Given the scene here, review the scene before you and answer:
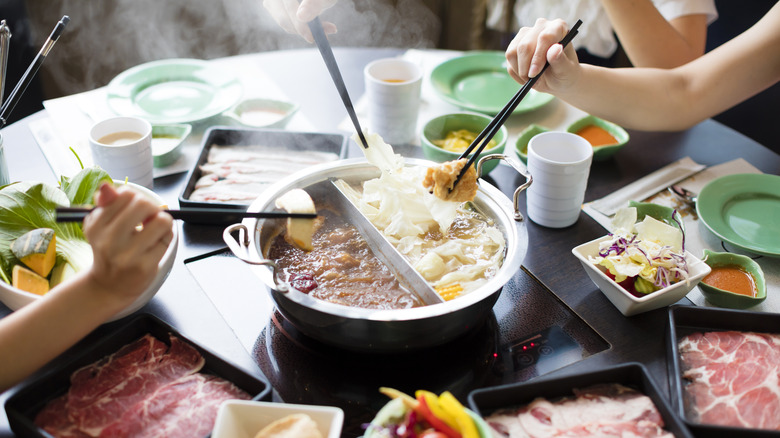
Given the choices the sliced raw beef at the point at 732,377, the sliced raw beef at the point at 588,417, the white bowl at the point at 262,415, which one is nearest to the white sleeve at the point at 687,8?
the sliced raw beef at the point at 732,377

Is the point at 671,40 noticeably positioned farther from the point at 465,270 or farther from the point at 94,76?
the point at 94,76

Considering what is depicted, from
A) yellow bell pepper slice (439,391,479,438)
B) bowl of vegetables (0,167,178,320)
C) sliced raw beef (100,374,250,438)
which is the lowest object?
sliced raw beef (100,374,250,438)

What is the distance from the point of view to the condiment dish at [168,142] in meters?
2.49

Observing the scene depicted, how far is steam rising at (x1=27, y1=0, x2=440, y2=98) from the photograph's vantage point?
475cm

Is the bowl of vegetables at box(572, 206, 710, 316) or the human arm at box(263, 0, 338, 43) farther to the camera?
the human arm at box(263, 0, 338, 43)

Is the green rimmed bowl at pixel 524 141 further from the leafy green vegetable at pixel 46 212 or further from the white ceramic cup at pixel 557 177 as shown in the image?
the leafy green vegetable at pixel 46 212

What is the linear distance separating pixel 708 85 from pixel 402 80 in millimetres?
1381

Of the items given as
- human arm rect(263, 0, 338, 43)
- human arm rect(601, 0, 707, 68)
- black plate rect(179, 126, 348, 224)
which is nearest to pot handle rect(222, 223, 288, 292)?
human arm rect(263, 0, 338, 43)

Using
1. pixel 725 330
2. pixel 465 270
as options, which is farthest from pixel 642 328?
pixel 465 270

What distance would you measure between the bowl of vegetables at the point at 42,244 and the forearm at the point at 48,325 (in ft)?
0.89

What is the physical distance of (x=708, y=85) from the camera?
2551mm

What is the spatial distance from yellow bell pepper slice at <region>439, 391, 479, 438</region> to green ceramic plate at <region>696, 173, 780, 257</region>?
1.35 m

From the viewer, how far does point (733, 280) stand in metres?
1.89

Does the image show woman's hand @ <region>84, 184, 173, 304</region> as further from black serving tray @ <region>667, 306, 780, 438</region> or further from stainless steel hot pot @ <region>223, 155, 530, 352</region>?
black serving tray @ <region>667, 306, 780, 438</region>
